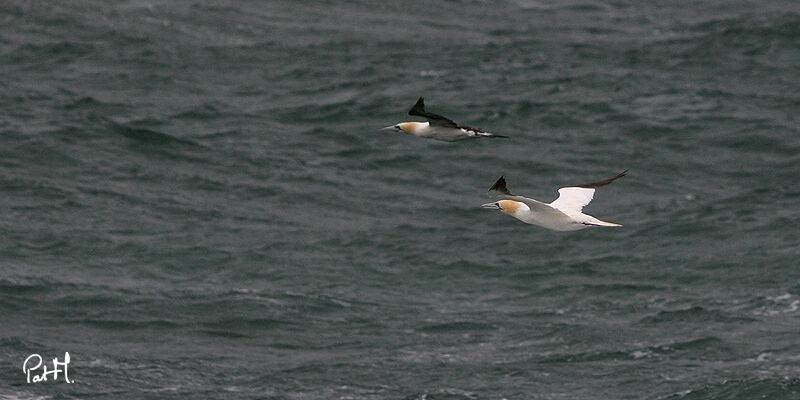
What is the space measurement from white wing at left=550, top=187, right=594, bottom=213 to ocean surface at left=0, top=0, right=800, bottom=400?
10.7m

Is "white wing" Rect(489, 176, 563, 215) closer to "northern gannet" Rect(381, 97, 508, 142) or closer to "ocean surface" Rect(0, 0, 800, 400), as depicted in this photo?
"northern gannet" Rect(381, 97, 508, 142)

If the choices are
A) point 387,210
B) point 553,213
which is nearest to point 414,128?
point 553,213

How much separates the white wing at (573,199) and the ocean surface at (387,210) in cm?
1065

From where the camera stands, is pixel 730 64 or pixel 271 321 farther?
pixel 730 64

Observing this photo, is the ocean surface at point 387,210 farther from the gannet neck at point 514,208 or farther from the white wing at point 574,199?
the gannet neck at point 514,208

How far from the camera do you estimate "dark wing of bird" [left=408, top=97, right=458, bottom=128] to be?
80.1 ft

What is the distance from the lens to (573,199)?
84.8 feet

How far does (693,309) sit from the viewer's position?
39.4 meters

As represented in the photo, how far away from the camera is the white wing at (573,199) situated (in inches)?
997

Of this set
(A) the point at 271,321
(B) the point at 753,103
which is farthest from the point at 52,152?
(B) the point at 753,103

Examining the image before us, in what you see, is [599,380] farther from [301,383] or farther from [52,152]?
[52,152]

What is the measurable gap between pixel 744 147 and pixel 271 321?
57.4 feet

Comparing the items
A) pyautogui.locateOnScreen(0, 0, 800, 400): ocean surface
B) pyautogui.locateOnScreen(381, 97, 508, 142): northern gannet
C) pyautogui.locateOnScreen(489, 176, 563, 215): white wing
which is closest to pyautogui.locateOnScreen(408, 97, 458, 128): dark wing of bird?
pyautogui.locateOnScreen(381, 97, 508, 142): northern gannet

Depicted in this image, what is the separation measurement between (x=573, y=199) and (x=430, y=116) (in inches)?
117
